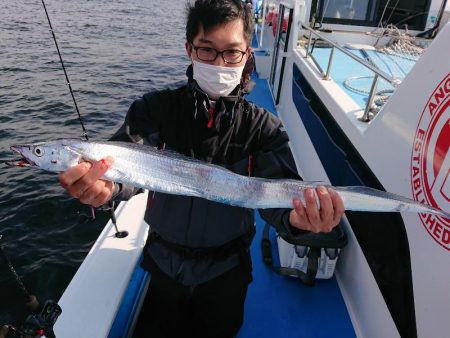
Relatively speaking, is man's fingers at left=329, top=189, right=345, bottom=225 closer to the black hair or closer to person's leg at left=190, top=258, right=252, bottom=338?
person's leg at left=190, top=258, right=252, bottom=338

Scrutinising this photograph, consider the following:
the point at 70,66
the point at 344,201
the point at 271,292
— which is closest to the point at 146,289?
the point at 271,292

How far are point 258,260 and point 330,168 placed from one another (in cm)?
159

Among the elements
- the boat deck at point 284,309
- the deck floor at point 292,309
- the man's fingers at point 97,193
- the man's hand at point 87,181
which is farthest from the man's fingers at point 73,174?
the deck floor at point 292,309

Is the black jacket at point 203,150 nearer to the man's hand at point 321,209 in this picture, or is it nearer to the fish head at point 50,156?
the man's hand at point 321,209

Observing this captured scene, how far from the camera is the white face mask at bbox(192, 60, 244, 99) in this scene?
7.88 ft

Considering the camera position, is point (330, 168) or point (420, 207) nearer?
point (420, 207)

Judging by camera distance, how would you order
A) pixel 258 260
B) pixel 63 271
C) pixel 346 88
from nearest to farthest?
pixel 258 260 < pixel 346 88 < pixel 63 271

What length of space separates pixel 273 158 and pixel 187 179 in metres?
0.71

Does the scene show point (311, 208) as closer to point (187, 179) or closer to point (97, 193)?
point (187, 179)

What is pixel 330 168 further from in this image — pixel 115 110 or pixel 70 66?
pixel 70 66

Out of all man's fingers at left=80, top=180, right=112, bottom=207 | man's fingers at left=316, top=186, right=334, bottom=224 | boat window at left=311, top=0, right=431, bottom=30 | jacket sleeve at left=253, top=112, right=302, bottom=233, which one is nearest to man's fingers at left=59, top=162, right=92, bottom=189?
man's fingers at left=80, top=180, right=112, bottom=207

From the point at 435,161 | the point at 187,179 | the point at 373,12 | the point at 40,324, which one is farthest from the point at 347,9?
the point at 40,324

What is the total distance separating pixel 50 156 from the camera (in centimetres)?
185

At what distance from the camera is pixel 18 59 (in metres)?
14.4
